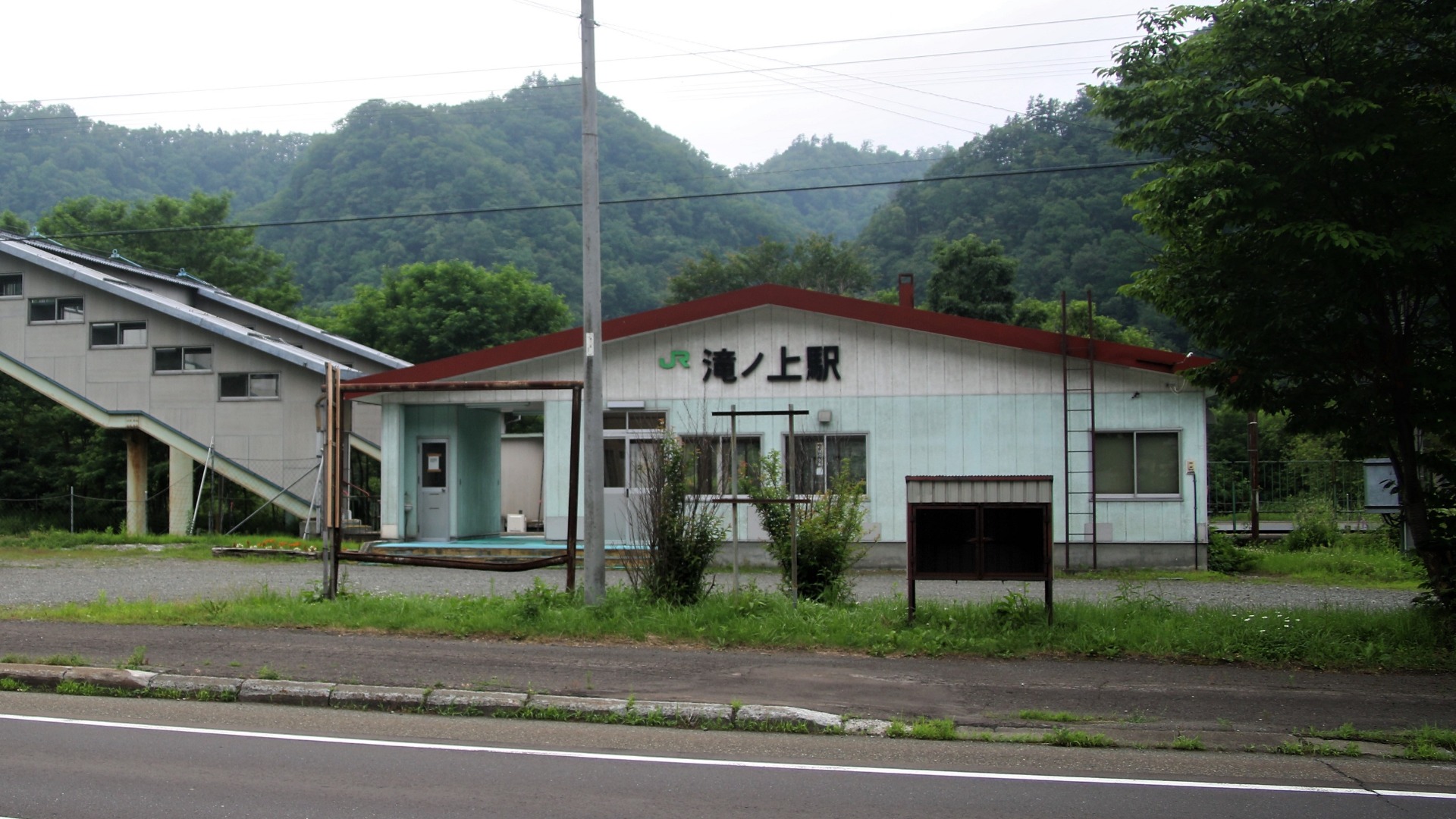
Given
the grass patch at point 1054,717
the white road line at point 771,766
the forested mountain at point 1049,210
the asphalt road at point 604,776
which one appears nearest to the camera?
the asphalt road at point 604,776

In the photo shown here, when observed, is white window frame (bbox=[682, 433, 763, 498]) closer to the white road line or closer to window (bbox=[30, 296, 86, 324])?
the white road line

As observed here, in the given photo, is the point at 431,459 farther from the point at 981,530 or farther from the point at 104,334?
the point at 981,530

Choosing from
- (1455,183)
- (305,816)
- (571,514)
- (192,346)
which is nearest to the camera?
(305,816)

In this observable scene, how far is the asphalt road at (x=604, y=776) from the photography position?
5.98 meters

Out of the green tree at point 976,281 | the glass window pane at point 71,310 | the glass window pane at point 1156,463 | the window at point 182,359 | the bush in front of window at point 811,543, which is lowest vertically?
the bush in front of window at point 811,543

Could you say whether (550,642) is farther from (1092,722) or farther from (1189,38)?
(1189,38)

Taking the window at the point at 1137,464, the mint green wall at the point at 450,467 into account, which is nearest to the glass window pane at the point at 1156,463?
the window at the point at 1137,464

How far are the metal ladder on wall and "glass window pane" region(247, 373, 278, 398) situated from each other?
19.4 m

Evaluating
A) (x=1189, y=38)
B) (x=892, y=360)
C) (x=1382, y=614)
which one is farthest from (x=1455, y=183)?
(x=892, y=360)

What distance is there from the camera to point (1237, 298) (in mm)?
11078

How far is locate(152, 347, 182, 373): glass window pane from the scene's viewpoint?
2852 centimetres

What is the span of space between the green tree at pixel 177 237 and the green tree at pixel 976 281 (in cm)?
2796

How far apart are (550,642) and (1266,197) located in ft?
26.7

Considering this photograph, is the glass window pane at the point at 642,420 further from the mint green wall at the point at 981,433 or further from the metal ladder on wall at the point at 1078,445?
the metal ladder on wall at the point at 1078,445
